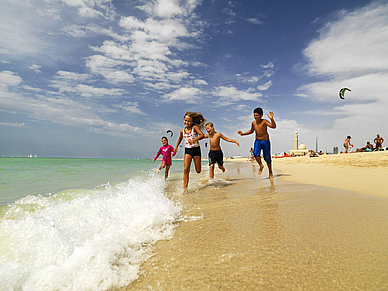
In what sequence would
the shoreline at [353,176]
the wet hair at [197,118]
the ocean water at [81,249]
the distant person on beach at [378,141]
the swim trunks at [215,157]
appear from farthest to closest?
the distant person on beach at [378,141] → the swim trunks at [215,157] → the wet hair at [197,118] → the shoreline at [353,176] → the ocean water at [81,249]

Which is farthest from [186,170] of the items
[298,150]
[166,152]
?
[298,150]

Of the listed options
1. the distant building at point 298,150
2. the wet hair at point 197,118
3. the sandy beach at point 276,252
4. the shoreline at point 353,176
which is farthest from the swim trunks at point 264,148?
the distant building at point 298,150

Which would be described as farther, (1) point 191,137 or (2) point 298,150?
(2) point 298,150

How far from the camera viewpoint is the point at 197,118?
6723mm

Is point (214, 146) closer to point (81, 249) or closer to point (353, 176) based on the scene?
point (353, 176)

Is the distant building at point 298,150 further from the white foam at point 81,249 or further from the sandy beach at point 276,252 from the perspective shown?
the white foam at point 81,249

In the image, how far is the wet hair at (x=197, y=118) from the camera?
6.49 metres

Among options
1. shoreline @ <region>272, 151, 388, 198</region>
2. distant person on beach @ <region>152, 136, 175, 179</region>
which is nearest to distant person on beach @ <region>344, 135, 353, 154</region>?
shoreline @ <region>272, 151, 388, 198</region>

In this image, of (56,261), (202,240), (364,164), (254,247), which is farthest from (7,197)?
(364,164)

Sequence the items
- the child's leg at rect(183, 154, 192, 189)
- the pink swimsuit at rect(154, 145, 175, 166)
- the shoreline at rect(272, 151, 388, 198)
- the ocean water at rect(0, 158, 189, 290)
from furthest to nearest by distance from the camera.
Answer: the pink swimsuit at rect(154, 145, 175, 166) < the child's leg at rect(183, 154, 192, 189) < the shoreline at rect(272, 151, 388, 198) < the ocean water at rect(0, 158, 189, 290)

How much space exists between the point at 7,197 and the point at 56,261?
17.7 feet

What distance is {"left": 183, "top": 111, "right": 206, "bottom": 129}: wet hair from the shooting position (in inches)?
255

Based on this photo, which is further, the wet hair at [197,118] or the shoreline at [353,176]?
the wet hair at [197,118]

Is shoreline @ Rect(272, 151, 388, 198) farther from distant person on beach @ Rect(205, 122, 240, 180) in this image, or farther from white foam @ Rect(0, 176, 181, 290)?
white foam @ Rect(0, 176, 181, 290)
